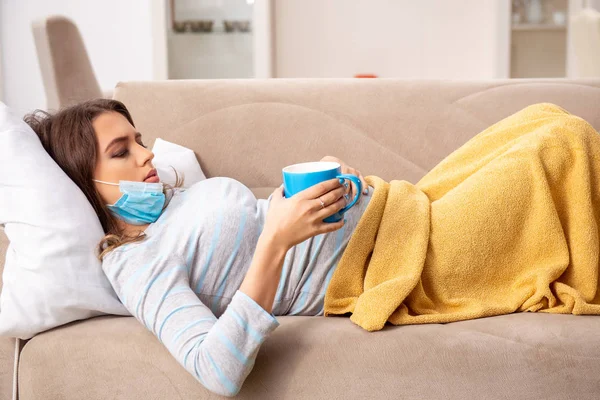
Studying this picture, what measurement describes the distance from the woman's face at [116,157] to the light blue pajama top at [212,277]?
10 cm

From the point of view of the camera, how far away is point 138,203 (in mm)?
1285

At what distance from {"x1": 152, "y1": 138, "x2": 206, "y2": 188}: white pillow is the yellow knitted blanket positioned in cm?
55

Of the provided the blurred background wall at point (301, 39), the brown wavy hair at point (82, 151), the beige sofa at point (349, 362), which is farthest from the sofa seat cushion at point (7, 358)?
the blurred background wall at point (301, 39)

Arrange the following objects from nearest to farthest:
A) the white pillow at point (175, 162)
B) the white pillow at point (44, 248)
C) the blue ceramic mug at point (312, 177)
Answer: the blue ceramic mug at point (312, 177), the white pillow at point (44, 248), the white pillow at point (175, 162)

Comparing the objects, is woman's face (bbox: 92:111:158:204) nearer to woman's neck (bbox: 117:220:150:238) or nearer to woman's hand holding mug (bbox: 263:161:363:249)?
woman's neck (bbox: 117:220:150:238)

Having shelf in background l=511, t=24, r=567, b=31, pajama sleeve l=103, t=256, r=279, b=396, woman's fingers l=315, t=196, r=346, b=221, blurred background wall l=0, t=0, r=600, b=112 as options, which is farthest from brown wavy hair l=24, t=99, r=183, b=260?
shelf in background l=511, t=24, r=567, b=31

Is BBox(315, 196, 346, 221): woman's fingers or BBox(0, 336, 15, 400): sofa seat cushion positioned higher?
BBox(315, 196, 346, 221): woman's fingers

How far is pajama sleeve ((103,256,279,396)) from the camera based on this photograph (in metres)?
0.95

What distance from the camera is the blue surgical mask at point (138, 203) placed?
4.17ft

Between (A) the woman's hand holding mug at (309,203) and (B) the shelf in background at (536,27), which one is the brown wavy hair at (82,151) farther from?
(B) the shelf in background at (536,27)

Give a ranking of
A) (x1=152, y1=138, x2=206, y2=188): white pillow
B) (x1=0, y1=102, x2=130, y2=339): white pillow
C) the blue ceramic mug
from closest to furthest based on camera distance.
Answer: the blue ceramic mug, (x1=0, y1=102, x2=130, y2=339): white pillow, (x1=152, y1=138, x2=206, y2=188): white pillow

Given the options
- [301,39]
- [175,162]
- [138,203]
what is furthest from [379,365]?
[301,39]

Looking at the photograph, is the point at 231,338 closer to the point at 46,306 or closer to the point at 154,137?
the point at 46,306

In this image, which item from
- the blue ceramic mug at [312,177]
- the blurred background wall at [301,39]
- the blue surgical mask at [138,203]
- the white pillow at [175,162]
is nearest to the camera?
the blue ceramic mug at [312,177]
